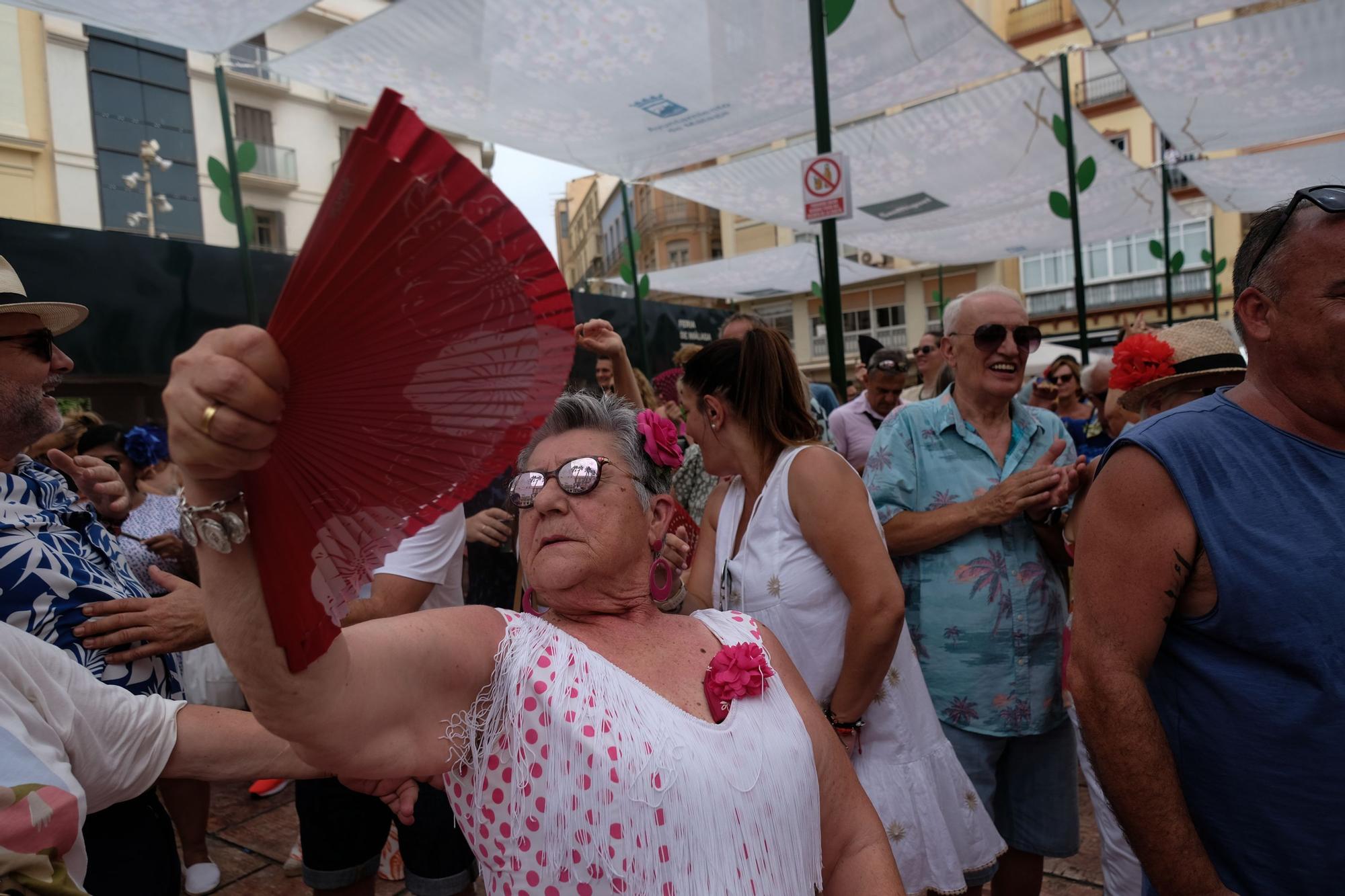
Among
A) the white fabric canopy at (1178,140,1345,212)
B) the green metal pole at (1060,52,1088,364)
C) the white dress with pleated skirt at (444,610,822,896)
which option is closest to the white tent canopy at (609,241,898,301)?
the green metal pole at (1060,52,1088,364)

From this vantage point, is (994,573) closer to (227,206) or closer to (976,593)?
(976,593)

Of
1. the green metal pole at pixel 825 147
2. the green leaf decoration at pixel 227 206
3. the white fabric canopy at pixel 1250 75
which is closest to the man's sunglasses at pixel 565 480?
the green metal pole at pixel 825 147

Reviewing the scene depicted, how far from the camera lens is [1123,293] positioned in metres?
30.9

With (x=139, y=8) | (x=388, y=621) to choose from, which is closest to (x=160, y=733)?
(x=388, y=621)

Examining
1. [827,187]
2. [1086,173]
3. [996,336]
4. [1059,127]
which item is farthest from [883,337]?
[996,336]

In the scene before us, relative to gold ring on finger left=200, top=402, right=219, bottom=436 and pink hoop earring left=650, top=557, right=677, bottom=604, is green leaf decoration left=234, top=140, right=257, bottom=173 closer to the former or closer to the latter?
pink hoop earring left=650, top=557, right=677, bottom=604

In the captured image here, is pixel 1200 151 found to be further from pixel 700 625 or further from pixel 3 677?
pixel 3 677

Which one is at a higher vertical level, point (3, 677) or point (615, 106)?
point (615, 106)

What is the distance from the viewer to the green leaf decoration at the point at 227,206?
6747 mm

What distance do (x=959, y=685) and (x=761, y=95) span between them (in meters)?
6.01

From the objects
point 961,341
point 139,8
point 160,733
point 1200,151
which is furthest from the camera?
point 1200,151

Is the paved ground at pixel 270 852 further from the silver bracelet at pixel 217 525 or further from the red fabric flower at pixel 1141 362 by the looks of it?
the silver bracelet at pixel 217 525

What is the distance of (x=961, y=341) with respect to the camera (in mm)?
2678

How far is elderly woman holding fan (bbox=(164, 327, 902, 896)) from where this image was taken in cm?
82
